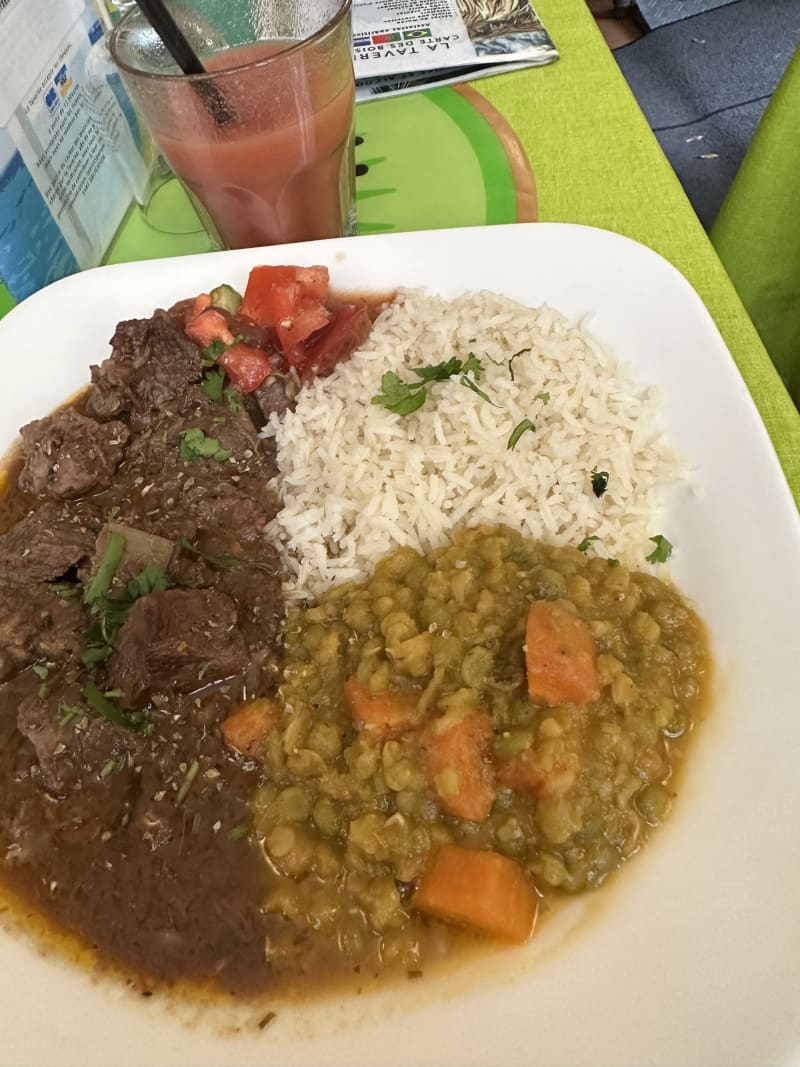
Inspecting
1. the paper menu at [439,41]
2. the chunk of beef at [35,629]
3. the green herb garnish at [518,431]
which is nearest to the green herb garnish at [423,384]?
the green herb garnish at [518,431]

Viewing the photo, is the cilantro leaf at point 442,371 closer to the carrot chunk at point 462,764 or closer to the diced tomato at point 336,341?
the diced tomato at point 336,341

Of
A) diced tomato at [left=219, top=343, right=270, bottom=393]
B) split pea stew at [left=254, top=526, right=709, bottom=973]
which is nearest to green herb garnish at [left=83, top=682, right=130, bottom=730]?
split pea stew at [left=254, top=526, right=709, bottom=973]

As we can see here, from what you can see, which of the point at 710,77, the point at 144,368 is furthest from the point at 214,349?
the point at 710,77

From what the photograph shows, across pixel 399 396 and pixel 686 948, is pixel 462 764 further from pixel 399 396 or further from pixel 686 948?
pixel 399 396

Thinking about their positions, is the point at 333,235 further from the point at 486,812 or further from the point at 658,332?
the point at 486,812

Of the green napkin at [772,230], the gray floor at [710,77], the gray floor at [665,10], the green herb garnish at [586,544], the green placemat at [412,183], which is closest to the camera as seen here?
the green herb garnish at [586,544]

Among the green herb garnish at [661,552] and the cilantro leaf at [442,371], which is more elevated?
the cilantro leaf at [442,371]
